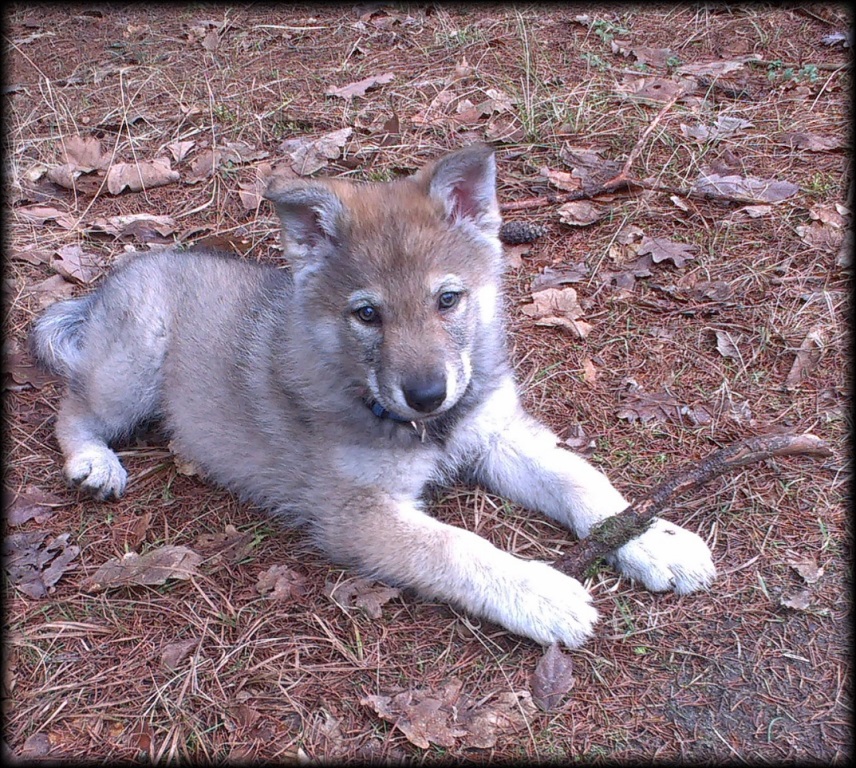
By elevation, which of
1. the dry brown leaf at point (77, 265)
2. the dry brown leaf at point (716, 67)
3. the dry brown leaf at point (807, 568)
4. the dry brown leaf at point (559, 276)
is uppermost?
the dry brown leaf at point (716, 67)

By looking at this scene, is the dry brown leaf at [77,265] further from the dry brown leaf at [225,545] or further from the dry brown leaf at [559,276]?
the dry brown leaf at [559,276]

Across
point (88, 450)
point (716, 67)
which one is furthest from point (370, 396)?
point (716, 67)

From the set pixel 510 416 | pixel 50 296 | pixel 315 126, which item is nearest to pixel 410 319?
pixel 510 416

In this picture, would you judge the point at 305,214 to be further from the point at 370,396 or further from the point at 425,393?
the point at 425,393

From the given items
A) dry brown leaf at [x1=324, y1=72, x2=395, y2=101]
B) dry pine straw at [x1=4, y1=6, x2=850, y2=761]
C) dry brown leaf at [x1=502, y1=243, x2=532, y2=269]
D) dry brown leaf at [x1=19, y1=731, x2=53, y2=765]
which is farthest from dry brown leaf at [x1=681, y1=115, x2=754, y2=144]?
dry brown leaf at [x1=19, y1=731, x2=53, y2=765]

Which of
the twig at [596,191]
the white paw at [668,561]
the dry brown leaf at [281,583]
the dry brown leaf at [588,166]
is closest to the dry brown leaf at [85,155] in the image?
the twig at [596,191]
